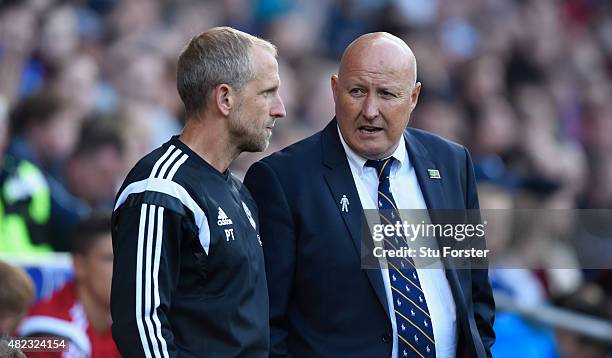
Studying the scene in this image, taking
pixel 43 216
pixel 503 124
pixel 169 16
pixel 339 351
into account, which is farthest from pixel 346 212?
pixel 503 124

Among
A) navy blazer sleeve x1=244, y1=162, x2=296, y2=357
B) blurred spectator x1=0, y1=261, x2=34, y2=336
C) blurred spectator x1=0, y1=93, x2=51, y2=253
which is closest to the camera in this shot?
navy blazer sleeve x1=244, y1=162, x2=296, y2=357

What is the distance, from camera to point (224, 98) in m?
3.53

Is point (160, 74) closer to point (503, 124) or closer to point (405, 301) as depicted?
point (503, 124)

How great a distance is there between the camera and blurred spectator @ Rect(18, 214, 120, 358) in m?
4.88

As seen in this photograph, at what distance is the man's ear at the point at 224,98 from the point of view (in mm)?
3512

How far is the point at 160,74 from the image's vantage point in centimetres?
797

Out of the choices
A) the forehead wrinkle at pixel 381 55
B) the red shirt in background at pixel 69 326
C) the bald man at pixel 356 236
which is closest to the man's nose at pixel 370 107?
Result: the bald man at pixel 356 236

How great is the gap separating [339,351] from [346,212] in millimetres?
460

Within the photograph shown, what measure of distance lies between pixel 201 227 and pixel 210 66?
0.50 metres

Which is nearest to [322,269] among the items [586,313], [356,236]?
[356,236]

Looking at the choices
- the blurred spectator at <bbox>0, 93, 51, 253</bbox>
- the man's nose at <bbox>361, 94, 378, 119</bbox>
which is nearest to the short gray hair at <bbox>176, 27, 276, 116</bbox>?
the man's nose at <bbox>361, 94, 378, 119</bbox>

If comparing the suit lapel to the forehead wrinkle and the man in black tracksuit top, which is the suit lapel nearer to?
the forehead wrinkle

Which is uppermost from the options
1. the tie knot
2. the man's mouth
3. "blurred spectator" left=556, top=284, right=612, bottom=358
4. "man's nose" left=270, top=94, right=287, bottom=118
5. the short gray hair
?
the short gray hair

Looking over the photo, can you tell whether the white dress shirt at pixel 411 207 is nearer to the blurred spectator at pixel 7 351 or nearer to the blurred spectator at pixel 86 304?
the blurred spectator at pixel 7 351
